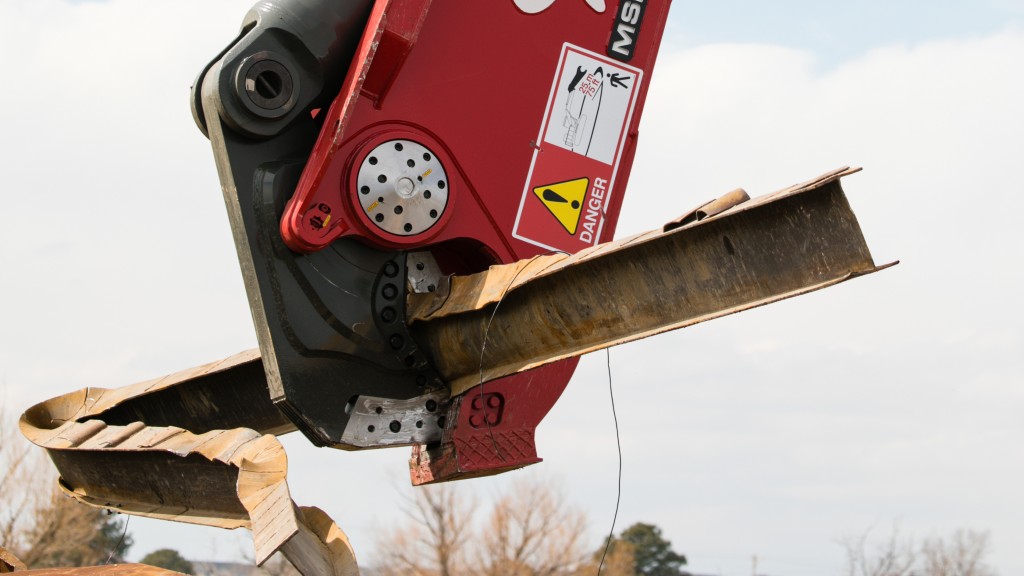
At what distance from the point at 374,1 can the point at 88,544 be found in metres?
21.0

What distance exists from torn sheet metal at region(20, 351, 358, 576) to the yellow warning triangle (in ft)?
5.40

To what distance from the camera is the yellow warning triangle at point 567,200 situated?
5.54 metres

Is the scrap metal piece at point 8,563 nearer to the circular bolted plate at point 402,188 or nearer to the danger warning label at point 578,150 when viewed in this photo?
the circular bolted plate at point 402,188

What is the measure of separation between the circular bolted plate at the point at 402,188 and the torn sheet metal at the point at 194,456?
1036 mm

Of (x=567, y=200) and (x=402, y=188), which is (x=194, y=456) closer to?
(x=402, y=188)

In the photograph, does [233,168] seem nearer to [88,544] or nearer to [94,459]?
[94,459]

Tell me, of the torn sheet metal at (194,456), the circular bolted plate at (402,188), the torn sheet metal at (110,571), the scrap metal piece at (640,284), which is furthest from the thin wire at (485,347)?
the torn sheet metal at (110,571)

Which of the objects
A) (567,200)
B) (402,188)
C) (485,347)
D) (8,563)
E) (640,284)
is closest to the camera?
(8,563)

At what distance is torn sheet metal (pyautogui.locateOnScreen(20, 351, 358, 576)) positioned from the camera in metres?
3.78

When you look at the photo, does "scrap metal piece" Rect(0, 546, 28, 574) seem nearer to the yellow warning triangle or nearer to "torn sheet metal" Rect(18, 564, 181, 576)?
"torn sheet metal" Rect(18, 564, 181, 576)

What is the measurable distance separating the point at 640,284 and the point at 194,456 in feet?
5.33

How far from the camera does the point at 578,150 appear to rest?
5.59 metres

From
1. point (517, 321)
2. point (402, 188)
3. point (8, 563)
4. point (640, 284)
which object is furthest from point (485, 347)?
point (8, 563)

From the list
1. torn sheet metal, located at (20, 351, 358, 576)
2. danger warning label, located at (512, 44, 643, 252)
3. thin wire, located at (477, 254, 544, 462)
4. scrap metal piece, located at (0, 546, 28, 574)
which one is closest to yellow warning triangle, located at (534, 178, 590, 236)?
danger warning label, located at (512, 44, 643, 252)
